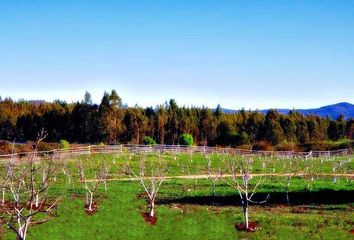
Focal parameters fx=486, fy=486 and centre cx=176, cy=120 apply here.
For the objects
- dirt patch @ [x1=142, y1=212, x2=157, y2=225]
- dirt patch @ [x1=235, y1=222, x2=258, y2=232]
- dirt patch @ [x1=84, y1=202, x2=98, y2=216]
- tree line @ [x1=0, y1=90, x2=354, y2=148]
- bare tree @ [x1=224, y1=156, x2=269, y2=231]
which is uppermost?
tree line @ [x1=0, y1=90, x2=354, y2=148]

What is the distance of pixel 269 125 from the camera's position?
172875 millimetres

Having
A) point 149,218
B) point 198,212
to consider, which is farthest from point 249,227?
point 149,218

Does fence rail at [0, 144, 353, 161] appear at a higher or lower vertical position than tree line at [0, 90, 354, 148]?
lower

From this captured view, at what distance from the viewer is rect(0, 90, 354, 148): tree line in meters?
158

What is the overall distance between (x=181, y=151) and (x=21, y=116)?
9957 centimetres

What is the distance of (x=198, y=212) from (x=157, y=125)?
4907 inches

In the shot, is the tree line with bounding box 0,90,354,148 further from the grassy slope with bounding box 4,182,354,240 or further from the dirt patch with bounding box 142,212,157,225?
the dirt patch with bounding box 142,212,157,225

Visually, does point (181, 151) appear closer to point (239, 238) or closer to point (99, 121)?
point (99, 121)

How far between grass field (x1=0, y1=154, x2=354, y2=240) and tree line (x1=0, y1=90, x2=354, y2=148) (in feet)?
252

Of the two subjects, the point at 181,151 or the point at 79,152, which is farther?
the point at 181,151

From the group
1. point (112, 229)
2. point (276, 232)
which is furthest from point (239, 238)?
point (112, 229)

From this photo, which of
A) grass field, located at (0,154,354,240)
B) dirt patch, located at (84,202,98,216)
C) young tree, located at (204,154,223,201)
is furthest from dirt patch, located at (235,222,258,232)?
young tree, located at (204,154,223,201)

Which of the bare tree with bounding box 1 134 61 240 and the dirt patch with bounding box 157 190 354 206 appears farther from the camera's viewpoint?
the dirt patch with bounding box 157 190 354 206

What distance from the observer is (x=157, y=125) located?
174375 millimetres
